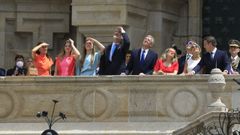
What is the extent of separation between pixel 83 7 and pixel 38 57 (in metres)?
3.26

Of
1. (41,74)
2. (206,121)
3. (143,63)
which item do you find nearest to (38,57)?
(41,74)

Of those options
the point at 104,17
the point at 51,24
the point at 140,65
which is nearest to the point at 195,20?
the point at 104,17

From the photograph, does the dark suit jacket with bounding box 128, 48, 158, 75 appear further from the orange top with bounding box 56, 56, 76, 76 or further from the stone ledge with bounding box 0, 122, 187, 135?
the orange top with bounding box 56, 56, 76, 76

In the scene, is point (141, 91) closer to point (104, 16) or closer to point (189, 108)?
A: point (189, 108)

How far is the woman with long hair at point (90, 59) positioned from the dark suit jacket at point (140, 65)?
650 millimetres

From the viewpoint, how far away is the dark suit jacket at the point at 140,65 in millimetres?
23266

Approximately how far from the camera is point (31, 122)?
23547 mm

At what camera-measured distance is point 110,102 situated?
76.1ft

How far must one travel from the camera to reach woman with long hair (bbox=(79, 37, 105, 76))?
923 inches

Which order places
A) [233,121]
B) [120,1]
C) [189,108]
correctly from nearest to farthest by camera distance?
1. [233,121]
2. [189,108]
3. [120,1]

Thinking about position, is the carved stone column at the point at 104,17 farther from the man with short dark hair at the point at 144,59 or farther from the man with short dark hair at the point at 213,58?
the man with short dark hair at the point at 213,58

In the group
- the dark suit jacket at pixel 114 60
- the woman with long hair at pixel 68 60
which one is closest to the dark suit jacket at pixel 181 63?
the dark suit jacket at pixel 114 60

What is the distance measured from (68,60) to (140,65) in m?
1.44

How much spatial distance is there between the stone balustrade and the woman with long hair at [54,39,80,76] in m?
0.44
